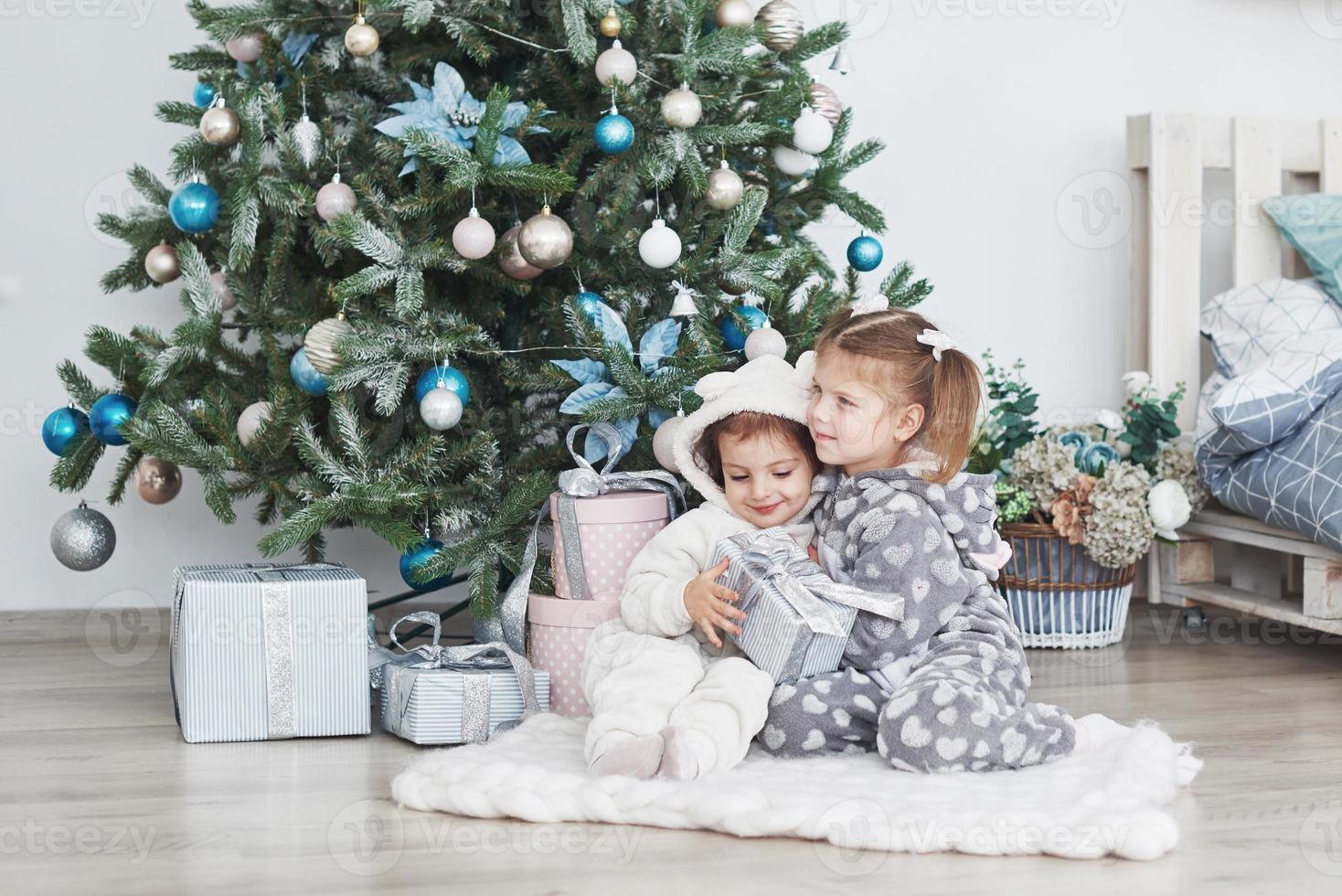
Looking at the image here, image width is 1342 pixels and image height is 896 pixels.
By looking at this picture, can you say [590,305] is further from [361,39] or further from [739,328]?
[361,39]

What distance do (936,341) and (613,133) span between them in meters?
0.53

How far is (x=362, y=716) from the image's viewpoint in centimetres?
173

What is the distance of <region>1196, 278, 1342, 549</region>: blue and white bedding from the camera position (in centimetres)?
209

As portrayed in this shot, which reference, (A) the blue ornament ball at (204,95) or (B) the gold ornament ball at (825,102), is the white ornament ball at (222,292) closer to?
(A) the blue ornament ball at (204,95)

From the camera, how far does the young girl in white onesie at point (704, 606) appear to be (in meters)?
1.44

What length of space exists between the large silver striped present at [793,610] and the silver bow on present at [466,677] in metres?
0.33

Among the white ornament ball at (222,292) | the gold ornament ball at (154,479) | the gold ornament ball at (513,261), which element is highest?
the gold ornament ball at (513,261)

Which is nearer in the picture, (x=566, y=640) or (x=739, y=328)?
(x=566, y=640)

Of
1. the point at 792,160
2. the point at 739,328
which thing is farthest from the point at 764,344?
the point at 792,160

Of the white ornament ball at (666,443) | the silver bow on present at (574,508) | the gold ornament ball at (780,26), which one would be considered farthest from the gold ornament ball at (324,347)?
the gold ornament ball at (780,26)

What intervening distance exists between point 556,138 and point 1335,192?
169cm

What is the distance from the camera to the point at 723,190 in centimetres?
187

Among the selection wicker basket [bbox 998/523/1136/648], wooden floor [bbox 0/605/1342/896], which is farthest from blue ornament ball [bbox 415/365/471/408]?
wicker basket [bbox 998/523/1136/648]

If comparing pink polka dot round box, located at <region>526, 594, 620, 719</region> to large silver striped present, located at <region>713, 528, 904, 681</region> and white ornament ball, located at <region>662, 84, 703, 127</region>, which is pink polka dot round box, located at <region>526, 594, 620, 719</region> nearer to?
large silver striped present, located at <region>713, 528, 904, 681</region>
